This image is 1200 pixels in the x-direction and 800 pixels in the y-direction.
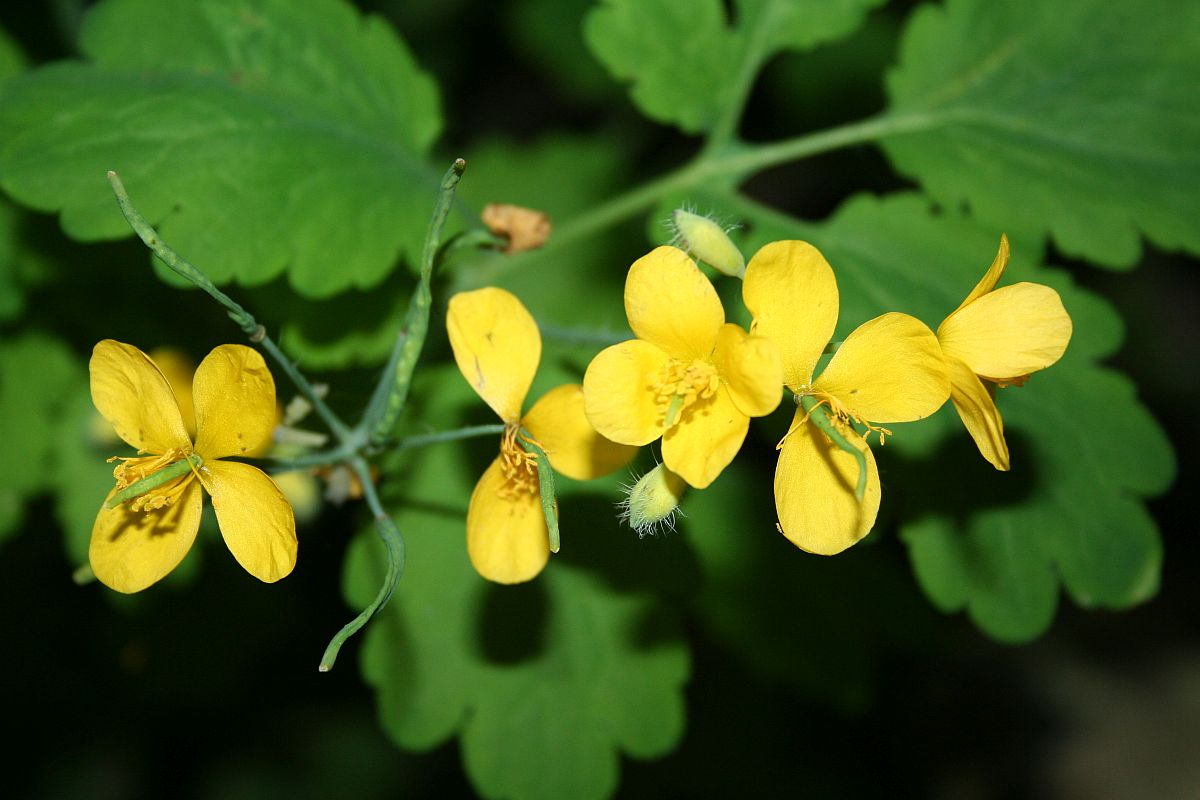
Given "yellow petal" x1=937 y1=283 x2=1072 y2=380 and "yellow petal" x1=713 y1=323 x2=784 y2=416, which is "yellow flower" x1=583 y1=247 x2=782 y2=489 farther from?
"yellow petal" x1=937 y1=283 x2=1072 y2=380

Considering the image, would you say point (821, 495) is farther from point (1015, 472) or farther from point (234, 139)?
point (234, 139)

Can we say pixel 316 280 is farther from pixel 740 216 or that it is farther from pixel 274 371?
pixel 740 216

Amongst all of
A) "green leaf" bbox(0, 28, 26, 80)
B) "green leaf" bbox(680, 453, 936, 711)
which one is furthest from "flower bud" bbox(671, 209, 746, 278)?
"green leaf" bbox(0, 28, 26, 80)

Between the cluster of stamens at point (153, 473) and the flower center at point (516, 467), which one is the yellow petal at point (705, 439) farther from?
the cluster of stamens at point (153, 473)

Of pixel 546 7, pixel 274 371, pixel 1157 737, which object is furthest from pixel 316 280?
pixel 1157 737

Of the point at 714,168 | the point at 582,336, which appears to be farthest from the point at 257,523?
the point at 714,168
